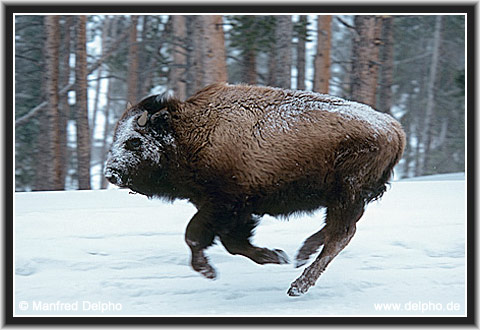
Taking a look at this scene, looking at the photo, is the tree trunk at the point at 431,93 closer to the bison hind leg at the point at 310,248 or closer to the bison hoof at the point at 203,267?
the bison hind leg at the point at 310,248

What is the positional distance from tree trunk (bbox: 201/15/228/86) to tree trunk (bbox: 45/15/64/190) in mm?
4043

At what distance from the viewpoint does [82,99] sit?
37.7 ft

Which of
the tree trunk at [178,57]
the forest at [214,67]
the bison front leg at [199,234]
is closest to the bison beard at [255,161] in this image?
the bison front leg at [199,234]

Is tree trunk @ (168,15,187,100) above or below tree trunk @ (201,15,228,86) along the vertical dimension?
below

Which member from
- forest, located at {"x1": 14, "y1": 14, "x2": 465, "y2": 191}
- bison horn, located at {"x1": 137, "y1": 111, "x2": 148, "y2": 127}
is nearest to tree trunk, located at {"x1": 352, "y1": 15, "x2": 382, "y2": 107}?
forest, located at {"x1": 14, "y1": 14, "x2": 465, "y2": 191}

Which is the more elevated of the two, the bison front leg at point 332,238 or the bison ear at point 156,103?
the bison ear at point 156,103

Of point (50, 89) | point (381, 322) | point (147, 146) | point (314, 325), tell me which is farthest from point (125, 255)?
point (50, 89)

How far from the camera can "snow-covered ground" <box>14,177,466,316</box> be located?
4074mm

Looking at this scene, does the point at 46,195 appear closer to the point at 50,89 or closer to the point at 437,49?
the point at 50,89

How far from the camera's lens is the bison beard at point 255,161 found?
4.13 metres

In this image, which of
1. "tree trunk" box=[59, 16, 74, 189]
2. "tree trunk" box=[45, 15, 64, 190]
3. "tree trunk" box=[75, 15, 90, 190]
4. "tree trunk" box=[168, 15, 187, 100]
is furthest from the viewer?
"tree trunk" box=[168, 15, 187, 100]

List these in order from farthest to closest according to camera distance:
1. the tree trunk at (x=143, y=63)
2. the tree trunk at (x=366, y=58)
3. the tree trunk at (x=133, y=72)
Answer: the tree trunk at (x=143, y=63)
the tree trunk at (x=133, y=72)
the tree trunk at (x=366, y=58)

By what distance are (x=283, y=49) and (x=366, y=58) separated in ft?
6.03

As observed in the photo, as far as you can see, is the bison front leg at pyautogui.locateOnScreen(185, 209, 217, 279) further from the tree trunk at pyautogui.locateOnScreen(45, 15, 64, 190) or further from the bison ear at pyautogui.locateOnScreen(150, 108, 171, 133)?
the tree trunk at pyautogui.locateOnScreen(45, 15, 64, 190)
